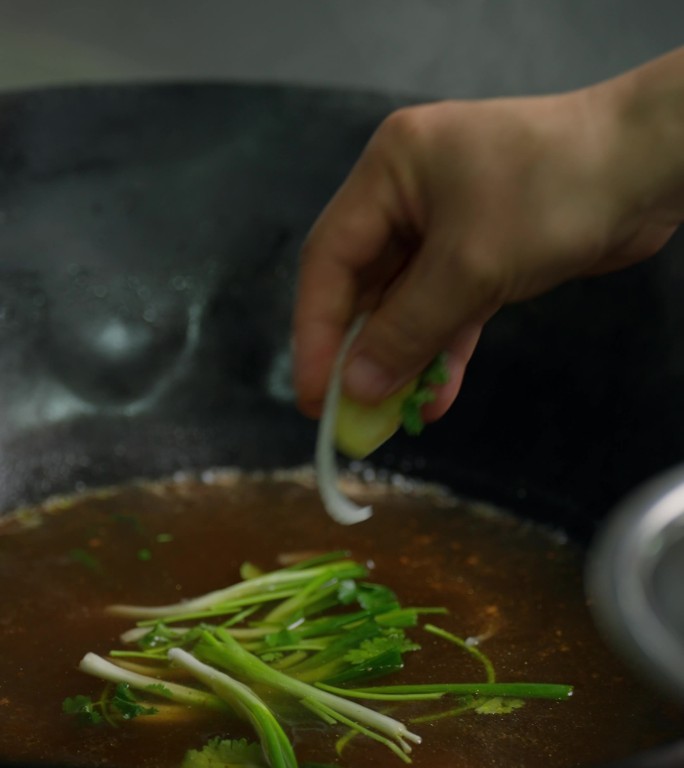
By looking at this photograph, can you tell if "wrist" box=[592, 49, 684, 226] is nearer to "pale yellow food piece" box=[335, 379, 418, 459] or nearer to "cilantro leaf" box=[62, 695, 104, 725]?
"pale yellow food piece" box=[335, 379, 418, 459]

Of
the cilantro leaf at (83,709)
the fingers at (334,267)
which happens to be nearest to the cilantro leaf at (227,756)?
Result: the cilantro leaf at (83,709)

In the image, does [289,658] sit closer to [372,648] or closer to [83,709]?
[372,648]

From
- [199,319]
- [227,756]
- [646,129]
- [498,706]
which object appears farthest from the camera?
[199,319]

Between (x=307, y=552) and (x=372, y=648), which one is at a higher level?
(x=372, y=648)

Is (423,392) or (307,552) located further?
(307,552)

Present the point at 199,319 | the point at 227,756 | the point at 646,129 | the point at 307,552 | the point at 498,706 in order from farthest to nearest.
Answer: the point at 199,319 → the point at 307,552 → the point at 498,706 → the point at 227,756 → the point at 646,129

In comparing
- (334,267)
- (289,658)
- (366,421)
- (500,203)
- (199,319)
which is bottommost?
(199,319)

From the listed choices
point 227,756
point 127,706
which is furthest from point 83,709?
point 227,756

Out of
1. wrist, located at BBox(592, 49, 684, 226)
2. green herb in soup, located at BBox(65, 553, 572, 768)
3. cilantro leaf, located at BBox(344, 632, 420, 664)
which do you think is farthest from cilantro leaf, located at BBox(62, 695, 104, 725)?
wrist, located at BBox(592, 49, 684, 226)
